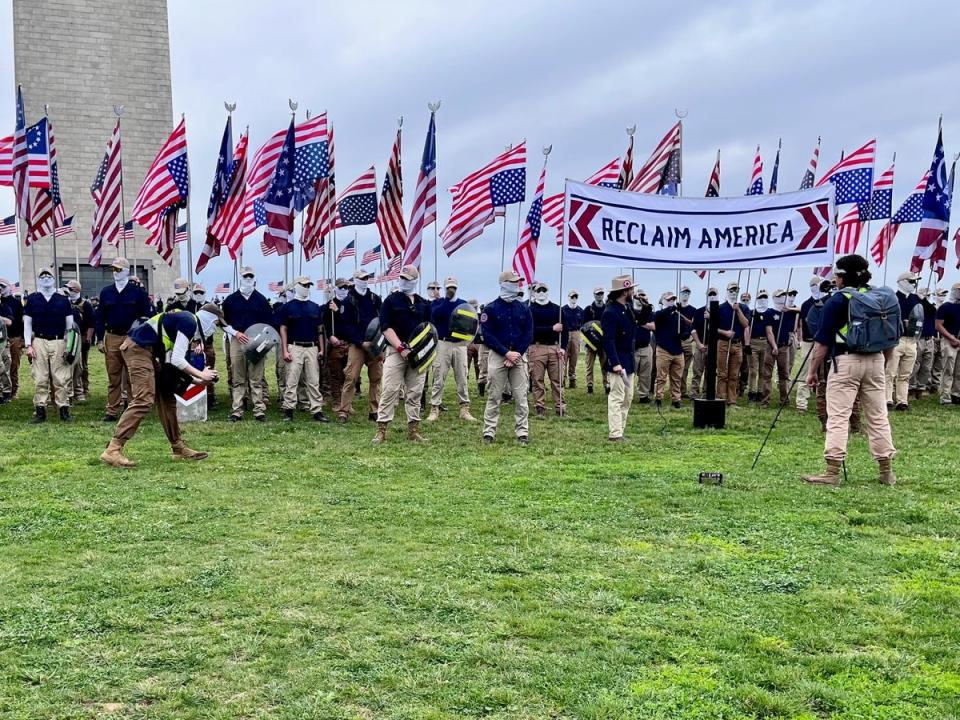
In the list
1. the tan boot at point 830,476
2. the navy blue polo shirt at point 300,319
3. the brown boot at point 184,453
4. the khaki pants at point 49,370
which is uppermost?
the navy blue polo shirt at point 300,319

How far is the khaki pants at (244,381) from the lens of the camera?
Result: 13.4 m

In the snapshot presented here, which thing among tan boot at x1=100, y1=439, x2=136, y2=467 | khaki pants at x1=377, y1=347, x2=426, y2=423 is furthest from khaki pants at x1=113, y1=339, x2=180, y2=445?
khaki pants at x1=377, y1=347, x2=426, y2=423

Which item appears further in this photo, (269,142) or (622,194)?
(269,142)

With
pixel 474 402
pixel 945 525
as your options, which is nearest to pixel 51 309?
pixel 474 402

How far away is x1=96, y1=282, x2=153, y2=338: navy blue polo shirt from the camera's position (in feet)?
42.2

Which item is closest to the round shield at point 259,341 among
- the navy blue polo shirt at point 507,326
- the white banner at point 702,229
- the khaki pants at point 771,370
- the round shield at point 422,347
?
the round shield at point 422,347

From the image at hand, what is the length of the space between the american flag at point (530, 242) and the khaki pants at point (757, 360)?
13.7 ft

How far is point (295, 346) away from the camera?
43.5 feet

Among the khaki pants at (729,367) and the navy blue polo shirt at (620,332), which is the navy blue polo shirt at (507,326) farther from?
the khaki pants at (729,367)

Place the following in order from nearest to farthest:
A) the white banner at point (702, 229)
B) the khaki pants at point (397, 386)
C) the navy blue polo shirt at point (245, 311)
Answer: the khaki pants at point (397, 386) → the white banner at point (702, 229) → the navy blue polo shirt at point (245, 311)

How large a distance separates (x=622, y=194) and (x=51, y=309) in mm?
8346

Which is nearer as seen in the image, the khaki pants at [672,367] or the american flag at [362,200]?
the khaki pants at [672,367]

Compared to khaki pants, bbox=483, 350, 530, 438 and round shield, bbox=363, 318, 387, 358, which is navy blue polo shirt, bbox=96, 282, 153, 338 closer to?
round shield, bbox=363, 318, 387, 358

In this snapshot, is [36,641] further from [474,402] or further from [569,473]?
[474,402]
